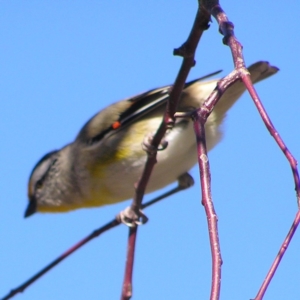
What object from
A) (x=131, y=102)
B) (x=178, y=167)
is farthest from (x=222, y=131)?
(x=131, y=102)

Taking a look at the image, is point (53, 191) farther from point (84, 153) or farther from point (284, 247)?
point (284, 247)

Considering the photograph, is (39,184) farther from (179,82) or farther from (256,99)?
(256,99)

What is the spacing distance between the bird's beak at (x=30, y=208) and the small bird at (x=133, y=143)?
0.93m

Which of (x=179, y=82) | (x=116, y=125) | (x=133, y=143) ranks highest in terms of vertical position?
(x=116, y=125)

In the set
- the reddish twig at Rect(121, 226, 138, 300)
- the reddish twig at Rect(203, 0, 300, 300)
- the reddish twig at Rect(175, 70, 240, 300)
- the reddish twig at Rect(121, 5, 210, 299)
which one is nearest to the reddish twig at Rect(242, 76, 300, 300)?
the reddish twig at Rect(203, 0, 300, 300)

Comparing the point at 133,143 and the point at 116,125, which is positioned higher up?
the point at 116,125

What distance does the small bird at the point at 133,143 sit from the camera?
18.6 ft

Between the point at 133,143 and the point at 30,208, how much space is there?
2.02 meters

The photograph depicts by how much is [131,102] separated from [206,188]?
4.27 m

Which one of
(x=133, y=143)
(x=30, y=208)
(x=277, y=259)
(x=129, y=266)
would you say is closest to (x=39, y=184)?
(x=30, y=208)

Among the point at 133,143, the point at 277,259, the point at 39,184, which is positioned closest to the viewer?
the point at 277,259

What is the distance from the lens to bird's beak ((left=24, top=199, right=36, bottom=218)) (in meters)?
7.14

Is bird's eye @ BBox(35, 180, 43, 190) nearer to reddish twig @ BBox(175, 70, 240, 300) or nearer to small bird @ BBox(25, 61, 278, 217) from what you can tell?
small bird @ BBox(25, 61, 278, 217)

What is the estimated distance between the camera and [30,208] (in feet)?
23.5
